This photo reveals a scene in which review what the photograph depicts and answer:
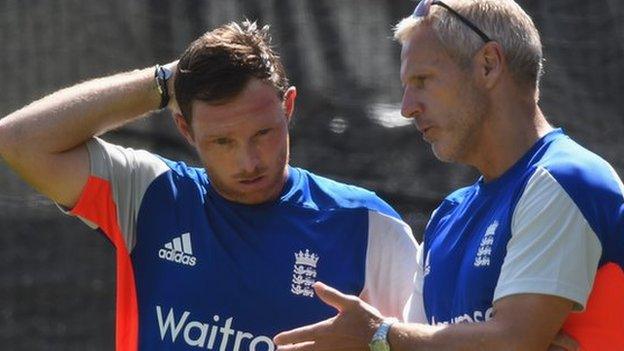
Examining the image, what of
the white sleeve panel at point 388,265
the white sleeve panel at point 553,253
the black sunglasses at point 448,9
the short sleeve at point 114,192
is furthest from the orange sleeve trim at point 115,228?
the white sleeve panel at point 553,253

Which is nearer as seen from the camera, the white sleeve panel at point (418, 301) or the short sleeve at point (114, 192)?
the white sleeve panel at point (418, 301)

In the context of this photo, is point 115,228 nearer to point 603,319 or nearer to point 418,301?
point 418,301

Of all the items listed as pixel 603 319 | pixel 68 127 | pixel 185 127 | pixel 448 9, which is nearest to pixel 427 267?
pixel 603 319

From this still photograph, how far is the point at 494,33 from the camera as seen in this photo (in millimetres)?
3100

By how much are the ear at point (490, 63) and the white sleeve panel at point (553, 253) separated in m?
0.33

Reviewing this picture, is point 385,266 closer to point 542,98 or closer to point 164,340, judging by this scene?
point 164,340

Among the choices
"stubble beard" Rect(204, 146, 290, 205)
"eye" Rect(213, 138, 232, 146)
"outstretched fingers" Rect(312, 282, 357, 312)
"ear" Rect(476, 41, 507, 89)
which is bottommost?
"outstretched fingers" Rect(312, 282, 357, 312)

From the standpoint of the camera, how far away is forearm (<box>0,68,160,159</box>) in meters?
3.51

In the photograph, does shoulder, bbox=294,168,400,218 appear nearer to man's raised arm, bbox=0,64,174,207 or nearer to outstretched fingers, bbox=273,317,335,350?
man's raised arm, bbox=0,64,174,207

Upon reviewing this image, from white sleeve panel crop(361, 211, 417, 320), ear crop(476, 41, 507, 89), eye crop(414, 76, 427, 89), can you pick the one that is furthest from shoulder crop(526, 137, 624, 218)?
white sleeve panel crop(361, 211, 417, 320)

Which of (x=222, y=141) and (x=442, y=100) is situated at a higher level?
(x=442, y=100)

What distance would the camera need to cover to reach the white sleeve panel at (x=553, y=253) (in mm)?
2818

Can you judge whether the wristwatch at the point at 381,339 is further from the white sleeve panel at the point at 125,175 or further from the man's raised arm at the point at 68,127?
the man's raised arm at the point at 68,127

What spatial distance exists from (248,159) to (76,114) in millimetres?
477
